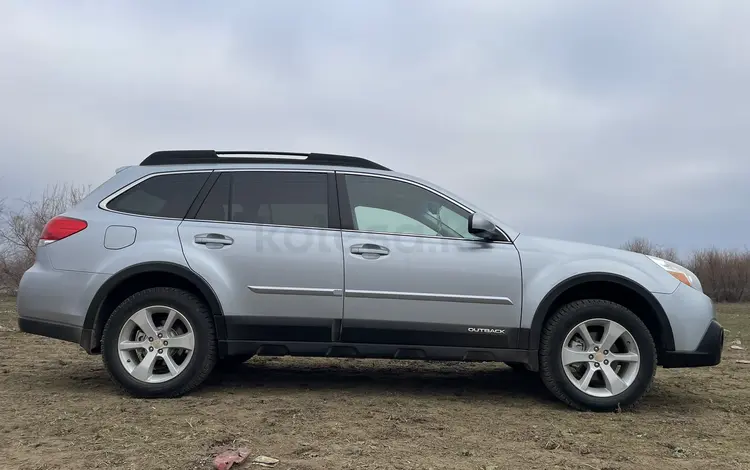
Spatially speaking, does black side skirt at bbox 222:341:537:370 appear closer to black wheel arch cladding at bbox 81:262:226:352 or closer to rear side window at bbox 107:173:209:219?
black wheel arch cladding at bbox 81:262:226:352

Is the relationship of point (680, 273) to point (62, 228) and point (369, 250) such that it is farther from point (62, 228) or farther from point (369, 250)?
point (62, 228)

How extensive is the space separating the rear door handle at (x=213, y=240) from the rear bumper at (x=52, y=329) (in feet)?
3.65

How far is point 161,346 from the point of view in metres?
4.35

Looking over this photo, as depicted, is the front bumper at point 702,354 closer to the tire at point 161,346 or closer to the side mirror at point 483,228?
the side mirror at point 483,228

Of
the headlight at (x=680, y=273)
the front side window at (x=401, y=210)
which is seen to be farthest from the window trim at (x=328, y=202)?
the headlight at (x=680, y=273)

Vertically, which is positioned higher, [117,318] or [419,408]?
[117,318]

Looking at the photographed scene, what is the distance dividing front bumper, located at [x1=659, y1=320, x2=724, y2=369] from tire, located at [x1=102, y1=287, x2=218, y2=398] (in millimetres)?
3398

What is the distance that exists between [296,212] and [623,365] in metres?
2.71

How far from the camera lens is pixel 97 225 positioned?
4.52m

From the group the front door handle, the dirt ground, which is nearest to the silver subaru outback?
the front door handle

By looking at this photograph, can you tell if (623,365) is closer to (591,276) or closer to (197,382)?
(591,276)

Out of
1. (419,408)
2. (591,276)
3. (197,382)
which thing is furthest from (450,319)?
(197,382)

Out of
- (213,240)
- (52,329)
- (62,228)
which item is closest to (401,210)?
(213,240)

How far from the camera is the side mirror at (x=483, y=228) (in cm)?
433
